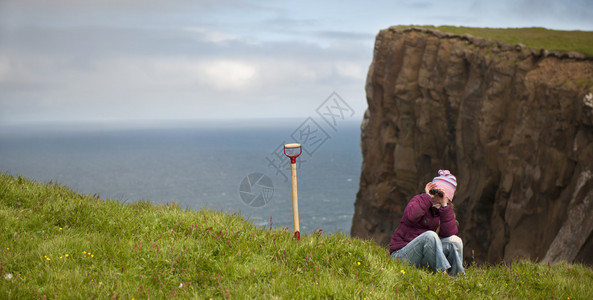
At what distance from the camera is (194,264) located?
18.9 feet

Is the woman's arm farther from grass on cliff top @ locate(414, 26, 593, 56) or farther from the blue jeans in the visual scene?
grass on cliff top @ locate(414, 26, 593, 56)

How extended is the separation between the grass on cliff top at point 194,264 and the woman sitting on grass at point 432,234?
268 mm

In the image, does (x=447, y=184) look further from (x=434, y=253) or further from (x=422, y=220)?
(x=434, y=253)

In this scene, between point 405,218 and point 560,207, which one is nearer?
point 405,218

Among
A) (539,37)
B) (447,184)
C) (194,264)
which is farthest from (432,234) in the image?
(539,37)

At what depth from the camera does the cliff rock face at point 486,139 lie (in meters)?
20.7

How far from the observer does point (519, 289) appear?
21.1 feet

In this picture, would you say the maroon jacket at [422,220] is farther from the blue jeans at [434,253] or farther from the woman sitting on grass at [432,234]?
the blue jeans at [434,253]

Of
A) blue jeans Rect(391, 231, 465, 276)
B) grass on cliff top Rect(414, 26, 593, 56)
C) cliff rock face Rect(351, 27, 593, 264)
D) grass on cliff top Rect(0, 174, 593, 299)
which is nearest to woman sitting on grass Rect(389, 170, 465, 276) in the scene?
blue jeans Rect(391, 231, 465, 276)

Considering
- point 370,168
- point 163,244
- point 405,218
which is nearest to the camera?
point 163,244

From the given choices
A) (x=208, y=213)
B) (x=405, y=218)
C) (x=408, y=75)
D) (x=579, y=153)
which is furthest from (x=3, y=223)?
(x=408, y=75)

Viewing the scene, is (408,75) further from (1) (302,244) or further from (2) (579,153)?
(1) (302,244)

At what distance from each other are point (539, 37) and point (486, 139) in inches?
314

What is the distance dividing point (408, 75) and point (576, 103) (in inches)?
587
